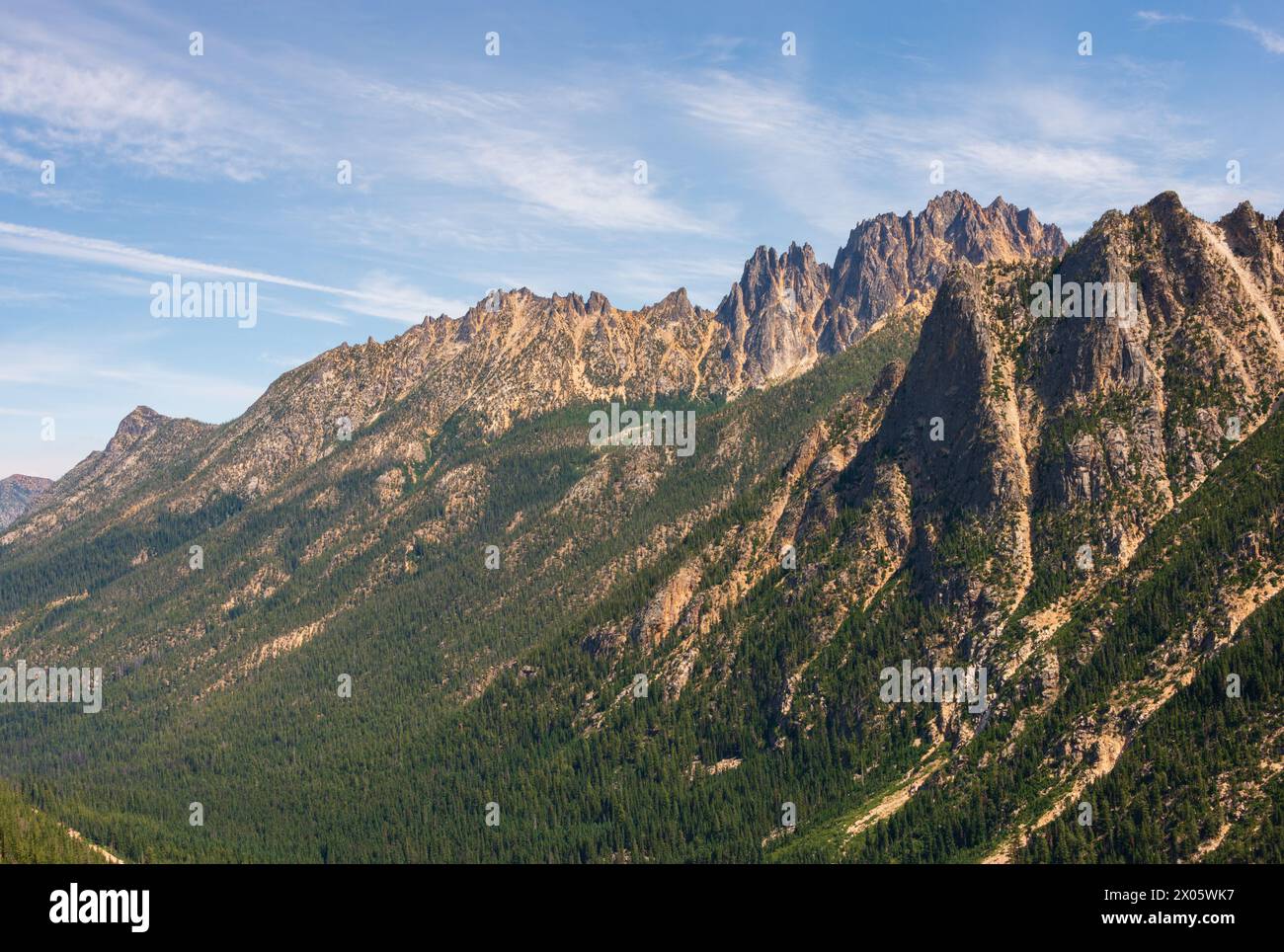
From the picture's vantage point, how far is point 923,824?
198750 mm
